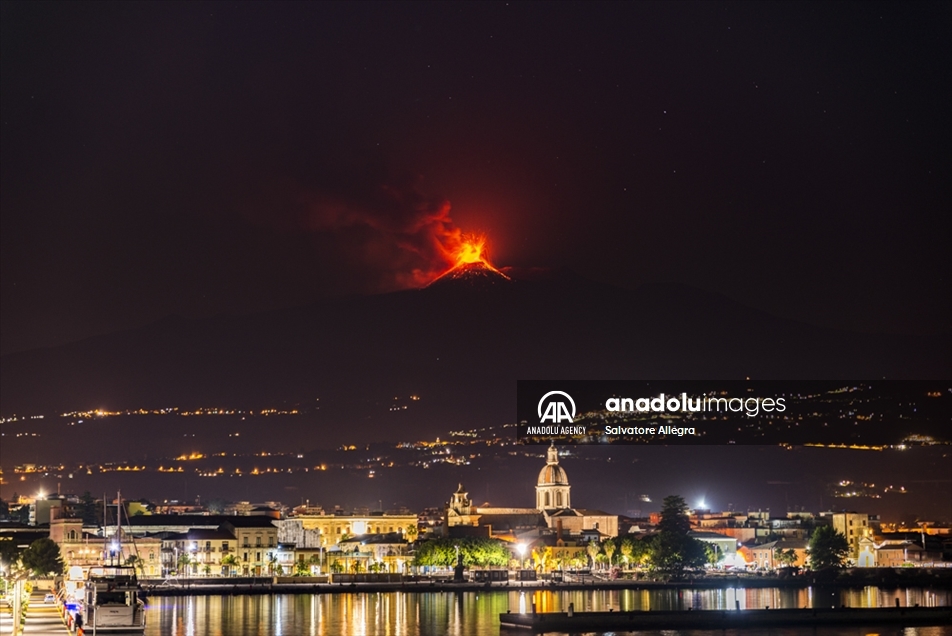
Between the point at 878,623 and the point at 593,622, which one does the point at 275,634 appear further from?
the point at 878,623

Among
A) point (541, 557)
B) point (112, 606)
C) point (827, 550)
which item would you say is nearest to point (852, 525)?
point (827, 550)

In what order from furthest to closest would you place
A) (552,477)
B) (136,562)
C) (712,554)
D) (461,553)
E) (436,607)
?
(552,477) → (712,554) → (461,553) → (136,562) → (436,607)

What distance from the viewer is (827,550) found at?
113 m

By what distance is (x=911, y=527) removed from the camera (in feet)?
614

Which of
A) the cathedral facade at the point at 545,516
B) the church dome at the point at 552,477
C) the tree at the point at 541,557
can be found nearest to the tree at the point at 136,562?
the tree at the point at 541,557

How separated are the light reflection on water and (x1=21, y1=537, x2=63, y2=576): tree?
8949 mm

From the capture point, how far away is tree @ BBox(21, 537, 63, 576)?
84.9m

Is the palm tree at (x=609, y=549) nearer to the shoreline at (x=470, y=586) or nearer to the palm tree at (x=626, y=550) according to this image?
the palm tree at (x=626, y=550)

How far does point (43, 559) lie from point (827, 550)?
5629 centimetres

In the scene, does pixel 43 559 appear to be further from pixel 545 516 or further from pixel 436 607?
pixel 545 516

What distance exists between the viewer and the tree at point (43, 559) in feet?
279

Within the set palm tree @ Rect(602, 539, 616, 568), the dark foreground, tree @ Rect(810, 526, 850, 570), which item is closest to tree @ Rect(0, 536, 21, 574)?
the dark foreground

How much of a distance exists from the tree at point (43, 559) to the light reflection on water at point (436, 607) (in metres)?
8.95

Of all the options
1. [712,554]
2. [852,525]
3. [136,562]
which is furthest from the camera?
[852,525]
